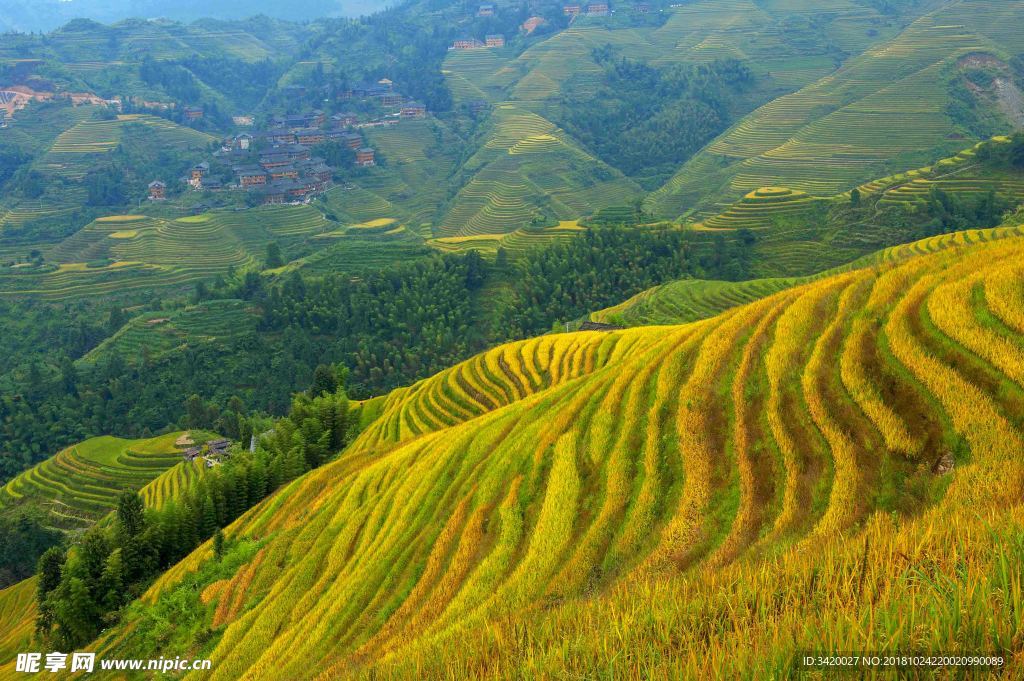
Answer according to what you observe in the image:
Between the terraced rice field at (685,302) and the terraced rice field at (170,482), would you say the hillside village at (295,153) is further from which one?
the terraced rice field at (685,302)

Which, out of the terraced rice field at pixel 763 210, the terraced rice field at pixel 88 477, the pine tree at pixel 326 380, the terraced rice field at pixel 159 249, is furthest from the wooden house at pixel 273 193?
the pine tree at pixel 326 380

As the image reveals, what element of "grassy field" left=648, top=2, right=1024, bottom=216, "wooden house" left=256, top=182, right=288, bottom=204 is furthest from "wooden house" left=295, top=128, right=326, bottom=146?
"grassy field" left=648, top=2, right=1024, bottom=216

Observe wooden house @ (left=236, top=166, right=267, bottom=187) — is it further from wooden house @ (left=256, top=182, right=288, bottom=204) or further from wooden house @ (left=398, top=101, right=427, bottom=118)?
wooden house @ (left=398, top=101, right=427, bottom=118)

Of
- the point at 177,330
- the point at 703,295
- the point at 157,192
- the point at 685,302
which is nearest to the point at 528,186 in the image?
the point at 703,295

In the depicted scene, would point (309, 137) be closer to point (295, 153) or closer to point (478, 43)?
point (295, 153)

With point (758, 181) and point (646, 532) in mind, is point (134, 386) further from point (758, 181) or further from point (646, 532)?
point (758, 181)

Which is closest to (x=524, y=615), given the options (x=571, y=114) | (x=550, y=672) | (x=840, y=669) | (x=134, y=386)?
(x=550, y=672)
